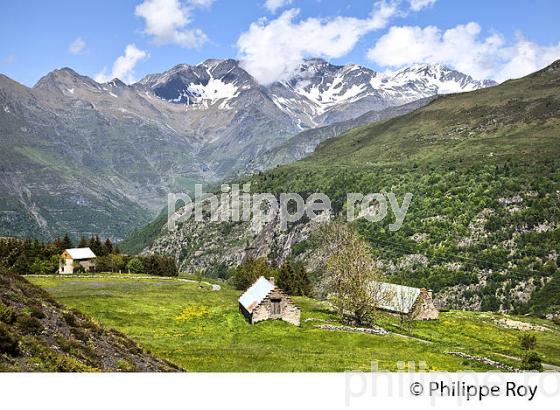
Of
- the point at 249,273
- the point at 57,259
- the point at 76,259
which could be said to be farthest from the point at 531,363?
the point at 57,259

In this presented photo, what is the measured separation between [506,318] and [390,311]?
101 feet

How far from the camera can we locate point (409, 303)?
78.7 metres

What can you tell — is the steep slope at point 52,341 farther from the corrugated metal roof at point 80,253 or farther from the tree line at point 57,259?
the corrugated metal roof at point 80,253

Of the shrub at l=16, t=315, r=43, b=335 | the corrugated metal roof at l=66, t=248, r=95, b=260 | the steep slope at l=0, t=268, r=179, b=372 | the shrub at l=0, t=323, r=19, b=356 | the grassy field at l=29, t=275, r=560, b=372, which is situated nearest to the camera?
the shrub at l=0, t=323, r=19, b=356

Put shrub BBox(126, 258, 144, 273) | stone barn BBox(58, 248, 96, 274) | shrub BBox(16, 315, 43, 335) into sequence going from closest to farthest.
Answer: shrub BBox(16, 315, 43, 335)
stone barn BBox(58, 248, 96, 274)
shrub BBox(126, 258, 144, 273)

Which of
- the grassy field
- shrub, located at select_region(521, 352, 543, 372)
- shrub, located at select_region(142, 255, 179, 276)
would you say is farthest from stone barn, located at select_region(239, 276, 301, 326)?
shrub, located at select_region(142, 255, 179, 276)

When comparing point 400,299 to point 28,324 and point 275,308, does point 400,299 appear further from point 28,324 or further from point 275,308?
point 28,324

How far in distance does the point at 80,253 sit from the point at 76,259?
272 cm

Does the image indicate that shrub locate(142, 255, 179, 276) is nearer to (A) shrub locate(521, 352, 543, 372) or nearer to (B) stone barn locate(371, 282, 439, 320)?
(B) stone barn locate(371, 282, 439, 320)

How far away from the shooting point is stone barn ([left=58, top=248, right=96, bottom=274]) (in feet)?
423

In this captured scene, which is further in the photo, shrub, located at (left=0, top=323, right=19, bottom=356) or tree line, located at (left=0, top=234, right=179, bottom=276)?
tree line, located at (left=0, top=234, right=179, bottom=276)

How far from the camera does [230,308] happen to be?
2751 inches
